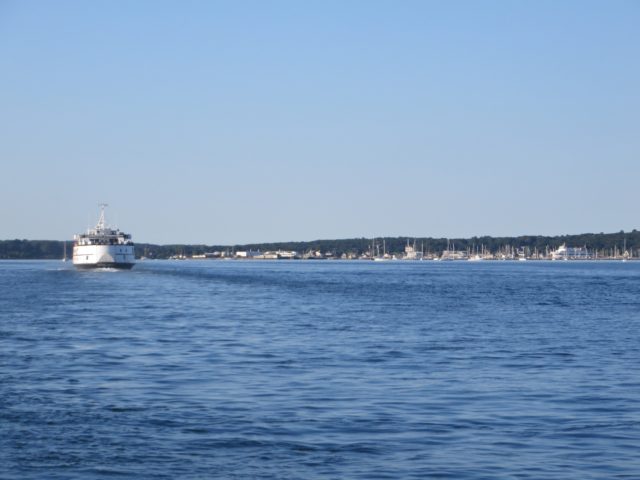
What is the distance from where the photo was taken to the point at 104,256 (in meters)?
139

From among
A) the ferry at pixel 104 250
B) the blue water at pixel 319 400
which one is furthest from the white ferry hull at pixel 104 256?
the blue water at pixel 319 400

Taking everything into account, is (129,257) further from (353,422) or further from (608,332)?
(353,422)

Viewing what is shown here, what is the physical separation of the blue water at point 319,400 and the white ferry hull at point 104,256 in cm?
9510

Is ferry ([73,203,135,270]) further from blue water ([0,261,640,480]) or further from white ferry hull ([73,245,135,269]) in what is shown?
blue water ([0,261,640,480])

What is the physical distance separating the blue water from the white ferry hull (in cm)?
9510

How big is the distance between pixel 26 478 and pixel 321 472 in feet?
13.9

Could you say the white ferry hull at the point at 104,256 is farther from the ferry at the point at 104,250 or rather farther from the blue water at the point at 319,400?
the blue water at the point at 319,400

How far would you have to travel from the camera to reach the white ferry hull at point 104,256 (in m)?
139

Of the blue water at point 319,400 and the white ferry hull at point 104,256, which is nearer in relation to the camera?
the blue water at point 319,400

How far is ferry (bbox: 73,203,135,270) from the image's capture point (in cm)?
13900

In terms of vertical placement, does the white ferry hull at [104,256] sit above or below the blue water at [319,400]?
above

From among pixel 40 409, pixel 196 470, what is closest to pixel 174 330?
pixel 40 409

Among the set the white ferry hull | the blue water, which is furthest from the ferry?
the blue water

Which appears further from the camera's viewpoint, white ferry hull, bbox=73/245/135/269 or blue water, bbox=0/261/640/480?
white ferry hull, bbox=73/245/135/269
